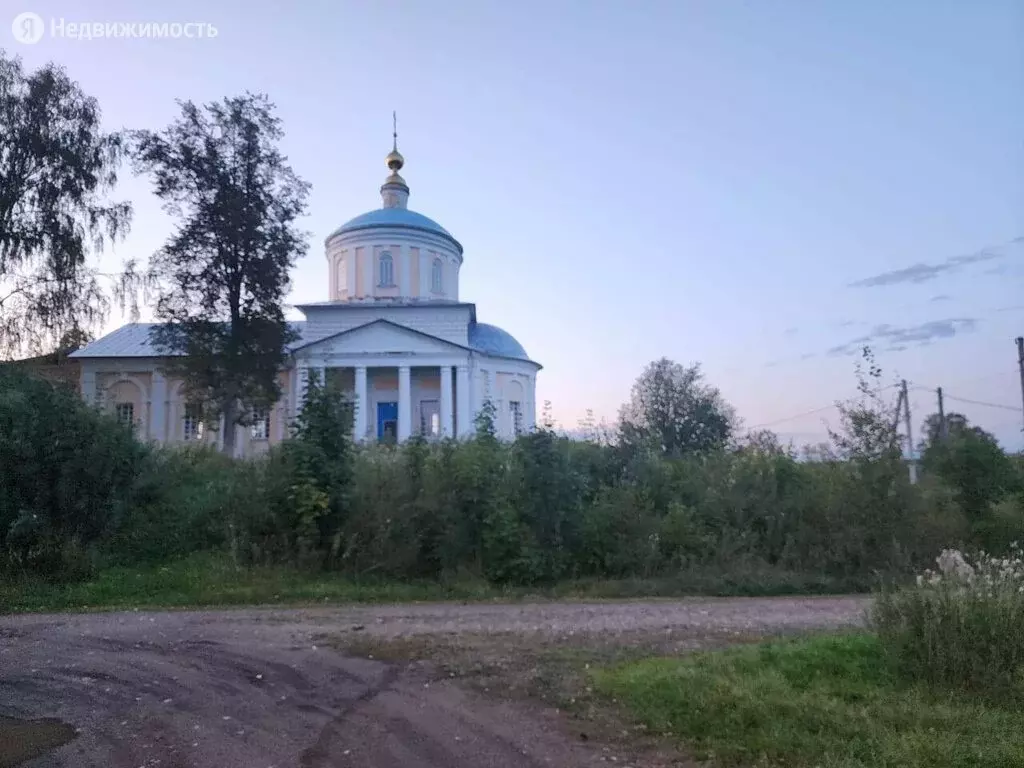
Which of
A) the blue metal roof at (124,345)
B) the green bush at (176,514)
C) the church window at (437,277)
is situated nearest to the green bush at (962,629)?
the green bush at (176,514)

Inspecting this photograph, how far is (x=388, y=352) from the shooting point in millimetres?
36688

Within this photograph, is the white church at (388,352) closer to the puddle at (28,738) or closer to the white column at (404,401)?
the white column at (404,401)

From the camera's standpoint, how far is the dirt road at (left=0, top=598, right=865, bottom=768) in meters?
5.23

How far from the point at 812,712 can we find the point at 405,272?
37068mm

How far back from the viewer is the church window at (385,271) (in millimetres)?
40781

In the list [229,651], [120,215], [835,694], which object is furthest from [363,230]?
[835,694]

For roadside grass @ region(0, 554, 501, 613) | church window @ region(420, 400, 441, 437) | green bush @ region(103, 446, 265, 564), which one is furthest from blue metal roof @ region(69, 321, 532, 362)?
roadside grass @ region(0, 554, 501, 613)

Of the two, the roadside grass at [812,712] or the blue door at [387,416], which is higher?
the blue door at [387,416]

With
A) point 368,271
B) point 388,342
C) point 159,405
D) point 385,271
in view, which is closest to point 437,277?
point 385,271

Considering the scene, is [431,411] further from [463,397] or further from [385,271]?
[385,271]

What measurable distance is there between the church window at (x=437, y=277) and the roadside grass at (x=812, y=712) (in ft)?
118

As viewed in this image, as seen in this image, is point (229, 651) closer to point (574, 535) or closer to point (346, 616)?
point (346, 616)

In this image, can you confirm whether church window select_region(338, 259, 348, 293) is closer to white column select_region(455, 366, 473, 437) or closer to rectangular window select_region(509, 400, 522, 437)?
white column select_region(455, 366, 473, 437)

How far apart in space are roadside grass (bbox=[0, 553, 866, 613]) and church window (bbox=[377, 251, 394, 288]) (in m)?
28.0
